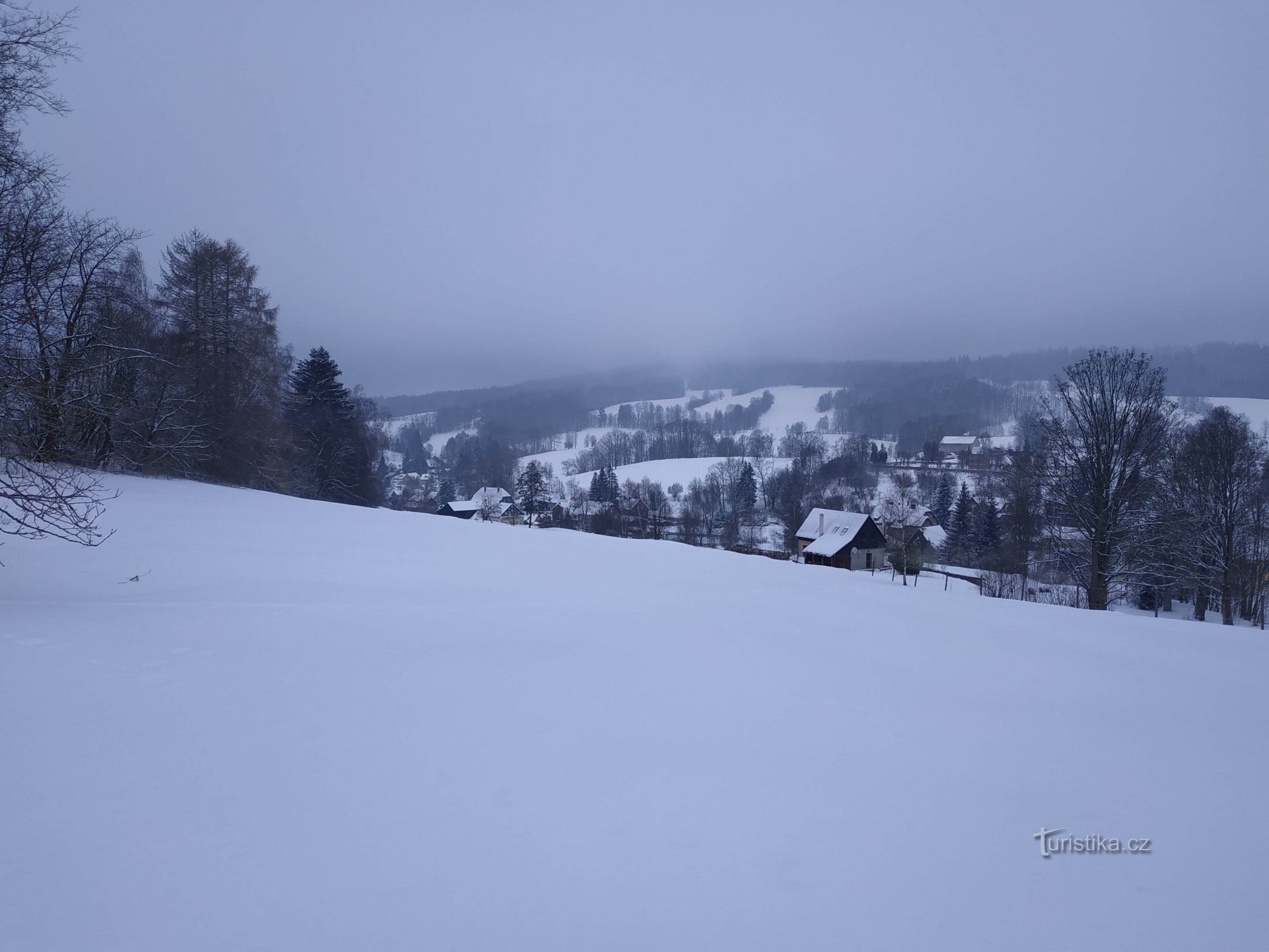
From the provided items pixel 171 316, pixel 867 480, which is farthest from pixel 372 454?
pixel 867 480

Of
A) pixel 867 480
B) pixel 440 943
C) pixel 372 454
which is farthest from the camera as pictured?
pixel 867 480

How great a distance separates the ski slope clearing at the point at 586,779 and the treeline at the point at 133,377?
4.57 ft

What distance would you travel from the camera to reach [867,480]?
59000mm

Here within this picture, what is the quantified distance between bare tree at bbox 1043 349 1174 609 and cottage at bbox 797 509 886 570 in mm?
15084

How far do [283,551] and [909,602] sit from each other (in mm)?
7142

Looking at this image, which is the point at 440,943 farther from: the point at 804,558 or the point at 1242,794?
the point at 804,558

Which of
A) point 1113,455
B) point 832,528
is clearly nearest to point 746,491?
point 832,528

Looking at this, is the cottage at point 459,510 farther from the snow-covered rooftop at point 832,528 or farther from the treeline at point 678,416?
the treeline at point 678,416

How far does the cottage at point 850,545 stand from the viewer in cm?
2866

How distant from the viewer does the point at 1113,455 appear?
12922 mm

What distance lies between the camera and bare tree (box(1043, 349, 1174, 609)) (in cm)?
1273

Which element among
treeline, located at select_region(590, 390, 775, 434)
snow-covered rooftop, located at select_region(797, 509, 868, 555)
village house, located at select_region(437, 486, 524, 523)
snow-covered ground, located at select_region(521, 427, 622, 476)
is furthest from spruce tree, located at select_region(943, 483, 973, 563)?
treeline, located at select_region(590, 390, 775, 434)

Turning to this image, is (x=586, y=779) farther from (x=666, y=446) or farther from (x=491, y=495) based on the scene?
(x=666, y=446)

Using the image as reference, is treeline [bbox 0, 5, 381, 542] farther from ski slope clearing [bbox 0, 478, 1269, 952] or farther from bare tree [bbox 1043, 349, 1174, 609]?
bare tree [bbox 1043, 349, 1174, 609]
